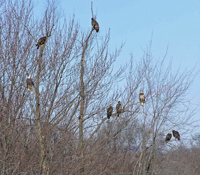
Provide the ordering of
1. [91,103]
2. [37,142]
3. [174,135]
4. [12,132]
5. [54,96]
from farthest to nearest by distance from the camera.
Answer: [91,103], [54,96], [174,135], [37,142], [12,132]

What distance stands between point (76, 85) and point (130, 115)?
2.40 m

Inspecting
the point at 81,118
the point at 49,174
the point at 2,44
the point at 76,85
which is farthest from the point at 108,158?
the point at 2,44

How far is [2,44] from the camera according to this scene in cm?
927

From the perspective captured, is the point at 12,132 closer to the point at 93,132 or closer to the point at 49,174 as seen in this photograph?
the point at 49,174

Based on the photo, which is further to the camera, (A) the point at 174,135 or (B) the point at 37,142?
(A) the point at 174,135

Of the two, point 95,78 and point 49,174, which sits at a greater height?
point 95,78

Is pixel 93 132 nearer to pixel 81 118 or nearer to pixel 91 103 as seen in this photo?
pixel 81 118

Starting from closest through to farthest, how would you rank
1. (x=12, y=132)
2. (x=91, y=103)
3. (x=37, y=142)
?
1. (x=12, y=132)
2. (x=37, y=142)
3. (x=91, y=103)

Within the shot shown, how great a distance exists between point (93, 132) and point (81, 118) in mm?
625

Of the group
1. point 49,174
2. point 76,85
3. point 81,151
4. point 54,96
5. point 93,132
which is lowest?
point 49,174

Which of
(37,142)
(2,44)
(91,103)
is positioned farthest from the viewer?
(91,103)

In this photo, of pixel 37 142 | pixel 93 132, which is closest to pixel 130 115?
pixel 93 132

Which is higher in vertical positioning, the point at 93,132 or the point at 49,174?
the point at 93,132

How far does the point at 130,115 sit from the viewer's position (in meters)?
10.9
